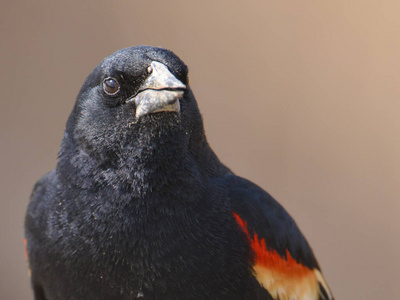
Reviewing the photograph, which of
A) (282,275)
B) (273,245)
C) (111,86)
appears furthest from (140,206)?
(282,275)

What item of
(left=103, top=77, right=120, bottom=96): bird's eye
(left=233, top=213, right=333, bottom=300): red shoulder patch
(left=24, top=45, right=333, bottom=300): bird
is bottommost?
(left=233, top=213, right=333, bottom=300): red shoulder patch

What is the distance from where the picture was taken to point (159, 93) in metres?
2.29

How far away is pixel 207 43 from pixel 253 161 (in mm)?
Answer: 1062

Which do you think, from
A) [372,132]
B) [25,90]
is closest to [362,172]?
[372,132]

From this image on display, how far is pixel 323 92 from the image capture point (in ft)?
16.7

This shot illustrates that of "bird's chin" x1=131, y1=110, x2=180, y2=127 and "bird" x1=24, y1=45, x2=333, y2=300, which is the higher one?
"bird's chin" x1=131, y1=110, x2=180, y2=127

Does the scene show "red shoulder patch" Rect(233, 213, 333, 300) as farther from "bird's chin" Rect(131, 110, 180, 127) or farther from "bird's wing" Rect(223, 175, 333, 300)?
"bird's chin" Rect(131, 110, 180, 127)

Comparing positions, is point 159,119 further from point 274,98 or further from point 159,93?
point 274,98

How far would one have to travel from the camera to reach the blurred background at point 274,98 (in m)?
5.00

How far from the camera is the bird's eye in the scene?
2400mm

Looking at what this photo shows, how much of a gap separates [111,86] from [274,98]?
2.85 metres

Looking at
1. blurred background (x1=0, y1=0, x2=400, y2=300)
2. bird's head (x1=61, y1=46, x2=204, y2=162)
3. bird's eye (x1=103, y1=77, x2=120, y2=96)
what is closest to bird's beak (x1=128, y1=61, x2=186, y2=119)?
bird's head (x1=61, y1=46, x2=204, y2=162)

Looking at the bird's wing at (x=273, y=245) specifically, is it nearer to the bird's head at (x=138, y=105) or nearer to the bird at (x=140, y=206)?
the bird at (x=140, y=206)

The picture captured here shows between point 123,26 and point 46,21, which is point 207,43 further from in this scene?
point 46,21
